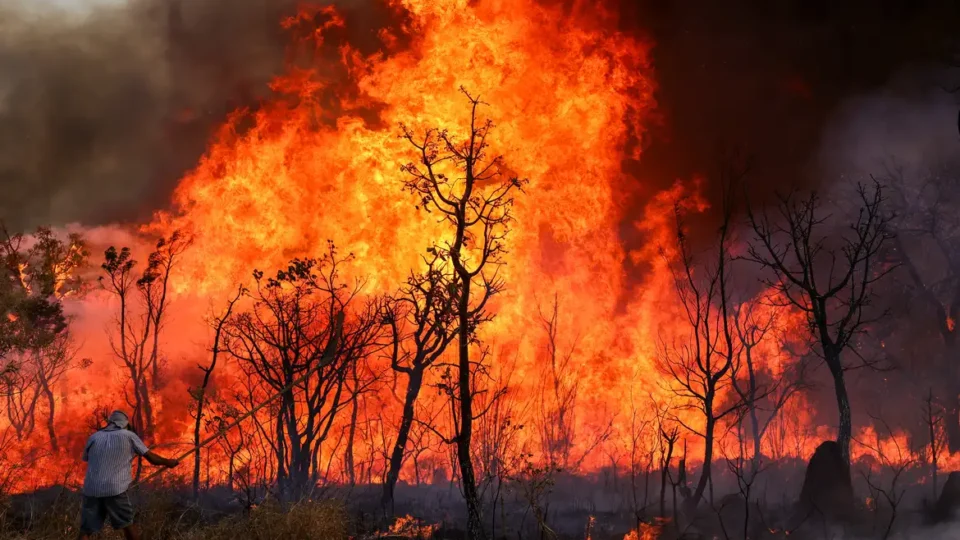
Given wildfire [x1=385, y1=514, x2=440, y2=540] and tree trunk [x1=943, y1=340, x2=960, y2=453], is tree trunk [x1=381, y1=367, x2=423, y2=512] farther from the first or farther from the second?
tree trunk [x1=943, y1=340, x2=960, y2=453]

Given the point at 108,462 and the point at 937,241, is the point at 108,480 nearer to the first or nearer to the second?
the point at 108,462

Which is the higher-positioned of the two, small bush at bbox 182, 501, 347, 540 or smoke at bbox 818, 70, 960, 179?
smoke at bbox 818, 70, 960, 179

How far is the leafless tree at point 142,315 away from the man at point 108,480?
20.5 meters

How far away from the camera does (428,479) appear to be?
28.1 meters

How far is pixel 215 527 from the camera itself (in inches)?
584

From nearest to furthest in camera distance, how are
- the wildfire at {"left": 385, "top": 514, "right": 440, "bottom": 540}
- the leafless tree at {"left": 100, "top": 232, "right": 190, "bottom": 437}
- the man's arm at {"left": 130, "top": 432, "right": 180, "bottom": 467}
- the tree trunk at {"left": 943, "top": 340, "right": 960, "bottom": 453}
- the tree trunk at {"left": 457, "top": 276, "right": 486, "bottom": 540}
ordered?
the man's arm at {"left": 130, "top": 432, "right": 180, "bottom": 467}, the tree trunk at {"left": 457, "top": 276, "right": 486, "bottom": 540}, the wildfire at {"left": 385, "top": 514, "right": 440, "bottom": 540}, the tree trunk at {"left": 943, "top": 340, "right": 960, "bottom": 453}, the leafless tree at {"left": 100, "top": 232, "right": 190, "bottom": 437}

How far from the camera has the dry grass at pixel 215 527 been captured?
14.1m

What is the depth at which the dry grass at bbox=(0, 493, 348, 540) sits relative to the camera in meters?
14.1

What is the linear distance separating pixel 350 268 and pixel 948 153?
2524 cm

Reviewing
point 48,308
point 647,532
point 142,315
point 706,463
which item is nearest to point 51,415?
point 142,315

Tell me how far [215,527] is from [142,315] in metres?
22.2

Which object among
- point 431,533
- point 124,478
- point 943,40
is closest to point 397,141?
point 431,533

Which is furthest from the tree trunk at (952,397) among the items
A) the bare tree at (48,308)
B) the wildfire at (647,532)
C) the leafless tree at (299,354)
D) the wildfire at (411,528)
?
the bare tree at (48,308)

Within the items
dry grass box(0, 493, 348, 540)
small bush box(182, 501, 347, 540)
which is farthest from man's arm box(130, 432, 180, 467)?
small bush box(182, 501, 347, 540)
